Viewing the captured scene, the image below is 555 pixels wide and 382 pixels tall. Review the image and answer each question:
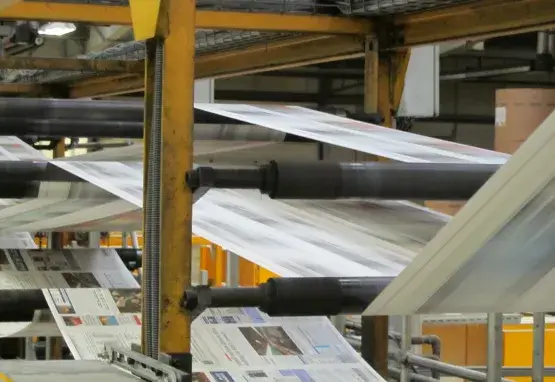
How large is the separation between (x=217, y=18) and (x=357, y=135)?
0.94 metres

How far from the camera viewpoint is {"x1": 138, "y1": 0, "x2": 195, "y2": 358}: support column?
2.13 m

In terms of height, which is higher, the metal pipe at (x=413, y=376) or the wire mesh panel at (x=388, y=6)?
the wire mesh panel at (x=388, y=6)

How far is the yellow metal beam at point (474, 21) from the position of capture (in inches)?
119

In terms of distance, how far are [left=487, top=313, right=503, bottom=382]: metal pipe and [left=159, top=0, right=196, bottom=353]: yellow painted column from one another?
1572mm

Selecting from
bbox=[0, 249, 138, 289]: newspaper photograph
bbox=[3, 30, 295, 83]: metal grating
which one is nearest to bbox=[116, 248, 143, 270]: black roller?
bbox=[0, 249, 138, 289]: newspaper photograph

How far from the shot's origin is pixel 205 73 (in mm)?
4652

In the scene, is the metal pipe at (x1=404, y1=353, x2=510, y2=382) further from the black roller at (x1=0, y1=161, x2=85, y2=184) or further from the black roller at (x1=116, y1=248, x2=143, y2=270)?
the black roller at (x1=0, y1=161, x2=85, y2=184)

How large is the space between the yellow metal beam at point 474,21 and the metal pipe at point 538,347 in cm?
101

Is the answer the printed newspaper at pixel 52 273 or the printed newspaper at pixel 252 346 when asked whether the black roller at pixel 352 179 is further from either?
the printed newspaper at pixel 52 273

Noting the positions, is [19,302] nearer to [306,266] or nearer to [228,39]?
[228,39]

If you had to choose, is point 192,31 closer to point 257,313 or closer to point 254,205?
point 254,205

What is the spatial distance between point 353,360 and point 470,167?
56 cm

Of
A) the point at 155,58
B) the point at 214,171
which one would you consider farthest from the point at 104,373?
the point at 155,58

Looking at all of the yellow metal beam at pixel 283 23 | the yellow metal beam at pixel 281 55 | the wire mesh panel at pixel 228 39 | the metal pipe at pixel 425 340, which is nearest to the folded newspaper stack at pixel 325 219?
the yellow metal beam at pixel 283 23
